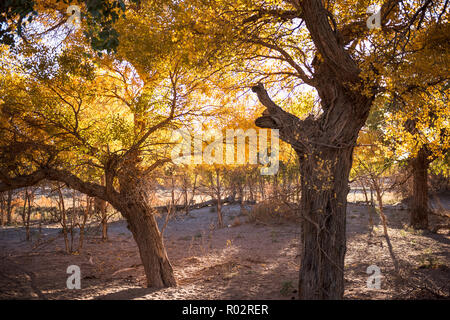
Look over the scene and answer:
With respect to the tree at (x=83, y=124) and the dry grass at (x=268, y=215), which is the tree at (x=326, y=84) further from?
the dry grass at (x=268, y=215)

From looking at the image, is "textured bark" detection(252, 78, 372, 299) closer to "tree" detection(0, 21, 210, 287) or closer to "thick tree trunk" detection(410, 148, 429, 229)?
"tree" detection(0, 21, 210, 287)

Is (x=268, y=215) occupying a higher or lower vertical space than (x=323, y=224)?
lower

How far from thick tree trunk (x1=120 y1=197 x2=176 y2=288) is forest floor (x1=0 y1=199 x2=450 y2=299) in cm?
38

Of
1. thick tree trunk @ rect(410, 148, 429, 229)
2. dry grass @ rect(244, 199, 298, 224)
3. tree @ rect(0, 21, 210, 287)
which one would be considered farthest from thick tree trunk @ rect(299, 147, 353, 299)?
dry grass @ rect(244, 199, 298, 224)

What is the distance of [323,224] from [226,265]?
446cm

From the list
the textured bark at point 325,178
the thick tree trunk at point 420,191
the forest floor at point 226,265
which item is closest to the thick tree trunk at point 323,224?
the textured bark at point 325,178

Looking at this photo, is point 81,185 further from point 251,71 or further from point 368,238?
point 368,238

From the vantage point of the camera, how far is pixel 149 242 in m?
6.18

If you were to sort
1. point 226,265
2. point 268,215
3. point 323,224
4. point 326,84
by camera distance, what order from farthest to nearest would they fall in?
point 268,215 < point 226,265 < point 326,84 < point 323,224

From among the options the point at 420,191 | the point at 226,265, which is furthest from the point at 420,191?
the point at 226,265

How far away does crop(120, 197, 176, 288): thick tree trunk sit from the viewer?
610 centimetres

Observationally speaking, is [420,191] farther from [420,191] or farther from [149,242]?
[149,242]
